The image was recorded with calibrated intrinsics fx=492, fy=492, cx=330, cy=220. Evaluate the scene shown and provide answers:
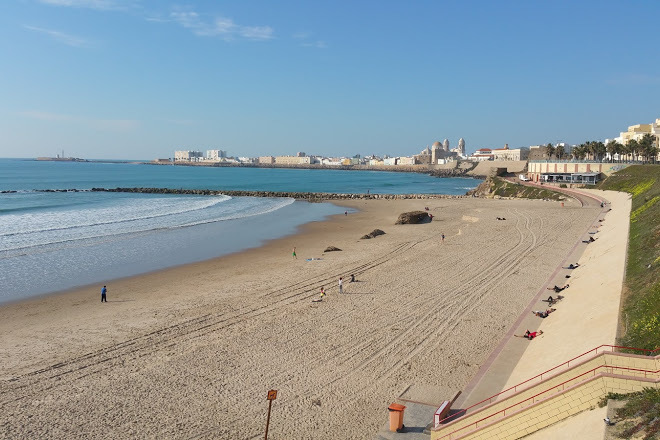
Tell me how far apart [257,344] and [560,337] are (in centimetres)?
904

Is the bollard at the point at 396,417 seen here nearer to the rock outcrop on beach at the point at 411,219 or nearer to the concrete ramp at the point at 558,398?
the concrete ramp at the point at 558,398

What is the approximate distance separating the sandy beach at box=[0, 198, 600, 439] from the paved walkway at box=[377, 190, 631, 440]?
59 centimetres

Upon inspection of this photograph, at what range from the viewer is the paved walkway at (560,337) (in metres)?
11.5

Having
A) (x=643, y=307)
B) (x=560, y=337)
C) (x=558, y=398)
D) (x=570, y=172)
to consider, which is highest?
(x=570, y=172)

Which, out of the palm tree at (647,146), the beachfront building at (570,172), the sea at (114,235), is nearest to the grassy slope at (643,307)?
the sea at (114,235)

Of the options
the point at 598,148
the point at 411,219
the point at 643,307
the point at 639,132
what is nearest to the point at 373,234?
the point at 411,219

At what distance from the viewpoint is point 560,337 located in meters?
14.1

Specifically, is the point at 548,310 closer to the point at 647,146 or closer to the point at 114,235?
the point at 114,235

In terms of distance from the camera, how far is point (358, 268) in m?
26.0

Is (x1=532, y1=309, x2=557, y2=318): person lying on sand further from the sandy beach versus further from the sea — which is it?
the sea

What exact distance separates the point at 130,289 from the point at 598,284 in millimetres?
20086

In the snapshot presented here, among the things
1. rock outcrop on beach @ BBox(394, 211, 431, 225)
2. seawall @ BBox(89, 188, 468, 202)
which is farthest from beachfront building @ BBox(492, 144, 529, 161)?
rock outcrop on beach @ BBox(394, 211, 431, 225)

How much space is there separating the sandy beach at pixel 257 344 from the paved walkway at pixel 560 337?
592 millimetres

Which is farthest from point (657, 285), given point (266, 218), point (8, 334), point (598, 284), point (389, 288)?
point (266, 218)
